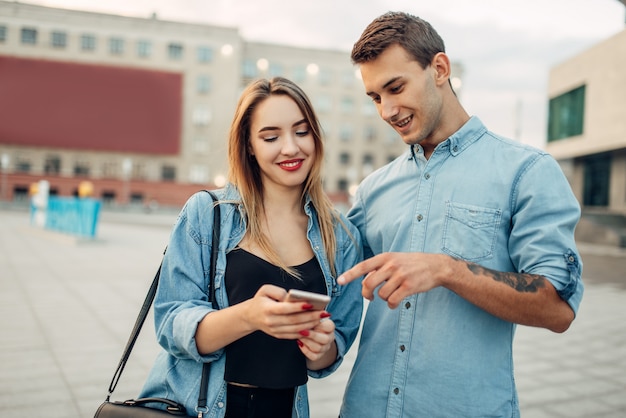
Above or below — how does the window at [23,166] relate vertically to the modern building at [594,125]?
below

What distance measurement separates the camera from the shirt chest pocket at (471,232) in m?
1.82

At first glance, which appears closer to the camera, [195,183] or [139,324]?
[139,324]

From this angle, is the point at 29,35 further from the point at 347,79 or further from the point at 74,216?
the point at 74,216

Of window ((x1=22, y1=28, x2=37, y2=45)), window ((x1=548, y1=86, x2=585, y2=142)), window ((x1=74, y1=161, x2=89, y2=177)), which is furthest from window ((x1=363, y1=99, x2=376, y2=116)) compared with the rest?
window ((x1=22, y1=28, x2=37, y2=45))

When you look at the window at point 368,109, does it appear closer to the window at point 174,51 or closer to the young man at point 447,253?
the window at point 174,51

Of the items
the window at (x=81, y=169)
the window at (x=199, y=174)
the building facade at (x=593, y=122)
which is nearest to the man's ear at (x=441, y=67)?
the building facade at (x=593, y=122)

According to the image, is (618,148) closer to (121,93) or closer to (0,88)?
(121,93)

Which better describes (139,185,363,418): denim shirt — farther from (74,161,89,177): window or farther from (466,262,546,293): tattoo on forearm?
(74,161,89,177): window

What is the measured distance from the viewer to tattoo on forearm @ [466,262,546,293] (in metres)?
1.63

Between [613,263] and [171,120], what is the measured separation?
38.0 meters

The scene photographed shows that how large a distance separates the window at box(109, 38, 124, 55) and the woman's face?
1887 inches

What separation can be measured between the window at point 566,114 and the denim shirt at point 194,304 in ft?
91.5

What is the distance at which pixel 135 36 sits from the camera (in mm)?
45781

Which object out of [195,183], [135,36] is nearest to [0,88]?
[135,36]
